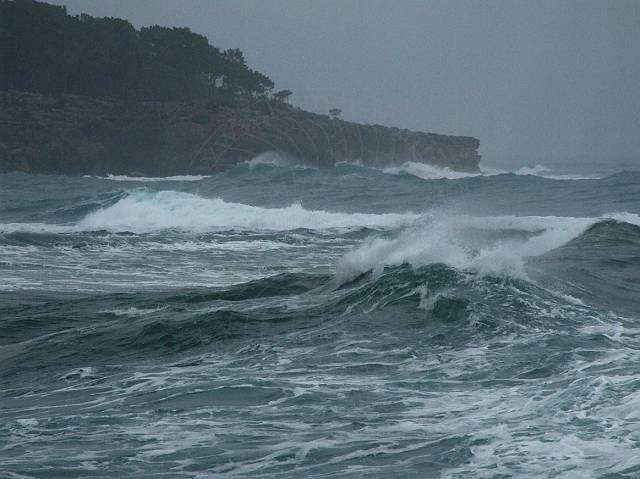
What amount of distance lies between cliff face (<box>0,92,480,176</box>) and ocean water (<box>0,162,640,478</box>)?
3353cm

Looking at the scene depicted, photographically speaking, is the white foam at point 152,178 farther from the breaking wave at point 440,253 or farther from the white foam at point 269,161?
the breaking wave at point 440,253

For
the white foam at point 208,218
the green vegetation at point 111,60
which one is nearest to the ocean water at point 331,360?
the white foam at point 208,218

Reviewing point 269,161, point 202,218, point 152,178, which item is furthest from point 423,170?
point 202,218

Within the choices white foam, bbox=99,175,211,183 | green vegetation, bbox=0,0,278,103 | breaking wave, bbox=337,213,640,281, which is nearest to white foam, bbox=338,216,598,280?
breaking wave, bbox=337,213,640,281

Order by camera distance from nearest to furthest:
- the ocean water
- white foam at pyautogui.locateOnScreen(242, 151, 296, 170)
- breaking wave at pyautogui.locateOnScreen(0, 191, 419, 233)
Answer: the ocean water → breaking wave at pyautogui.locateOnScreen(0, 191, 419, 233) → white foam at pyautogui.locateOnScreen(242, 151, 296, 170)

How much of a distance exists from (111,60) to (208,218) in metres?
40.2

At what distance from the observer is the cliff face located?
50156mm

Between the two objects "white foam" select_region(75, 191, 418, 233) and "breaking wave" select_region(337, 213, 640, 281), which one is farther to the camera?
"white foam" select_region(75, 191, 418, 233)

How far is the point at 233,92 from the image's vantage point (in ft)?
208

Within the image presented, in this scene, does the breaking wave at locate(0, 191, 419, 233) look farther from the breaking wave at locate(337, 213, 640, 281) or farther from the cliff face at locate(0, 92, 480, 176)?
the cliff face at locate(0, 92, 480, 176)

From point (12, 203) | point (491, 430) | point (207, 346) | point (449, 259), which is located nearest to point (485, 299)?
point (449, 259)

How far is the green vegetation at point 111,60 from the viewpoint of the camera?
5841 centimetres

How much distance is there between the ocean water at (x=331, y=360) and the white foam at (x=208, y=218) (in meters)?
5.31

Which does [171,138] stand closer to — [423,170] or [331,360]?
[423,170]
